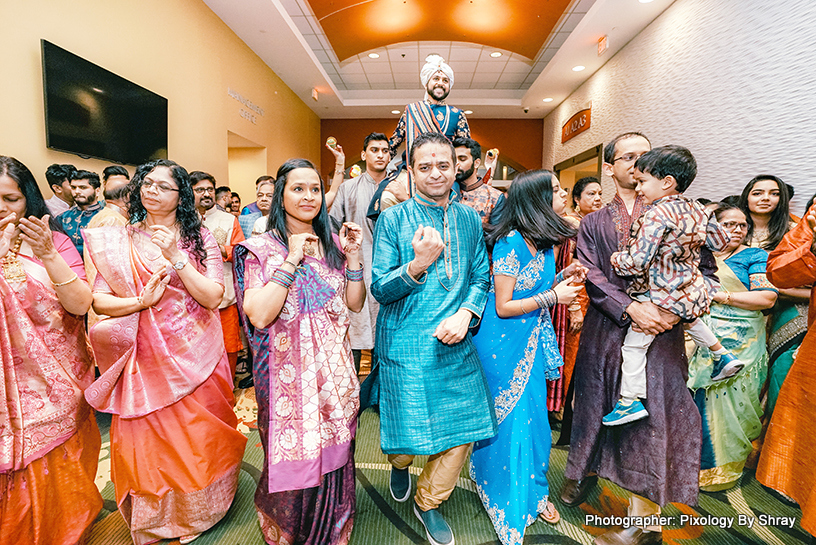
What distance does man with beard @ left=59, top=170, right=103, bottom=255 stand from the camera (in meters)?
2.95

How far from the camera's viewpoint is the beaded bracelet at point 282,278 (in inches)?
55.6

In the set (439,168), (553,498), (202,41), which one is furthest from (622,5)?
(553,498)

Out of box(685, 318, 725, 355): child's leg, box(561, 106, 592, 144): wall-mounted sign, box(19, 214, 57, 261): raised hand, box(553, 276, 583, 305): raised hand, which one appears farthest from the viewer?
box(561, 106, 592, 144): wall-mounted sign

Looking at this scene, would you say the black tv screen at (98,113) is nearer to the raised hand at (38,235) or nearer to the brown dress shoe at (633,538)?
the raised hand at (38,235)

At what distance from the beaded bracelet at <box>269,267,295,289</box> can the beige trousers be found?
951 mm

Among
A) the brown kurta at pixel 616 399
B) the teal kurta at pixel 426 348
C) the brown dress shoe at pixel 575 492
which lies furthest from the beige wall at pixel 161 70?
the brown dress shoe at pixel 575 492

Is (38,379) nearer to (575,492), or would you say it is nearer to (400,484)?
(400,484)

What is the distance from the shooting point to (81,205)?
10.1 feet

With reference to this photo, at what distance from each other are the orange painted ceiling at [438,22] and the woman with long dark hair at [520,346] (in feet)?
15.4

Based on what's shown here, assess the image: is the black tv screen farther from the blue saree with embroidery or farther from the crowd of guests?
the blue saree with embroidery

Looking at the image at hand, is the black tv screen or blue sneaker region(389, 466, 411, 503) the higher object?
the black tv screen

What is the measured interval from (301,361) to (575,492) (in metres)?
1.51

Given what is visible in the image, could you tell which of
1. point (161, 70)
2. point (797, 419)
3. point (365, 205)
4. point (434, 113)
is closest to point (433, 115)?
point (434, 113)

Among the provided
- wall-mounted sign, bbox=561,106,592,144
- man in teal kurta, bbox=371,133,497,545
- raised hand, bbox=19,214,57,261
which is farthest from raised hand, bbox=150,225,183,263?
wall-mounted sign, bbox=561,106,592,144
